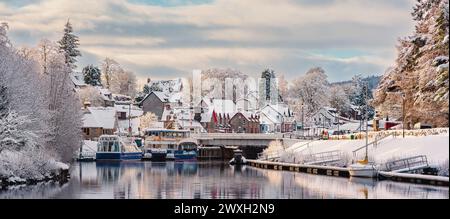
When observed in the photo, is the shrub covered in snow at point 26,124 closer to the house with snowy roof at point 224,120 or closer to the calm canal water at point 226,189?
the calm canal water at point 226,189

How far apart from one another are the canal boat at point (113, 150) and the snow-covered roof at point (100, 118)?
Answer: 17708 millimetres

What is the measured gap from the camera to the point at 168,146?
430ft

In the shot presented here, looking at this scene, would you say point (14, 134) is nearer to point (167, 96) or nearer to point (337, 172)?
point (337, 172)

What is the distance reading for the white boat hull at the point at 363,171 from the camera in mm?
64500

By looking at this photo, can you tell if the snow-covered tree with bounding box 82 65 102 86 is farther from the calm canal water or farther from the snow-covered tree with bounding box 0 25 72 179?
the calm canal water

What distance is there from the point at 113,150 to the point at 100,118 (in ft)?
76.1

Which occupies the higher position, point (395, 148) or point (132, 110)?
point (132, 110)

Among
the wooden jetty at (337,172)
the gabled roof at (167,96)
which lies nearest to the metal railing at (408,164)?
the wooden jetty at (337,172)

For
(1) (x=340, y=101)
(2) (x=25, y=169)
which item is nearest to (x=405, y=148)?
(2) (x=25, y=169)

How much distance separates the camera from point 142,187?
5494 cm

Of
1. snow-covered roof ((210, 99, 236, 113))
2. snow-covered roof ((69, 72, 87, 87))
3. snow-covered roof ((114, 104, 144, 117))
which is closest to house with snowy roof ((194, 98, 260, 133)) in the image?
snow-covered roof ((210, 99, 236, 113))
